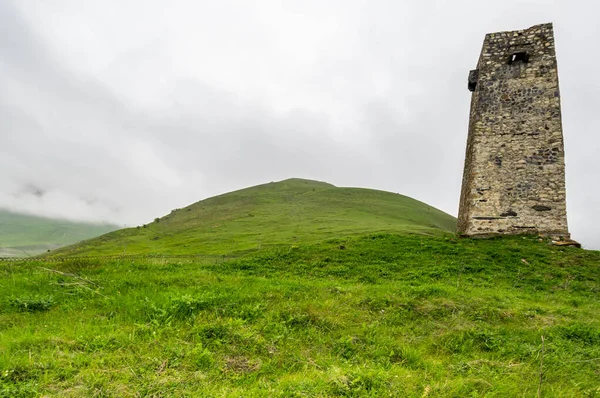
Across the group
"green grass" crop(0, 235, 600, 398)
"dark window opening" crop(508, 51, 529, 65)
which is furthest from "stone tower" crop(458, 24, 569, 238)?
"green grass" crop(0, 235, 600, 398)

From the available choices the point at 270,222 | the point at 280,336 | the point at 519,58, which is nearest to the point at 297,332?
the point at 280,336

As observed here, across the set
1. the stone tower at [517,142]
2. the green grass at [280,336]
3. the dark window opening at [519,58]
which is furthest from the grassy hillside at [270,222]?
the green grass at [280,336]

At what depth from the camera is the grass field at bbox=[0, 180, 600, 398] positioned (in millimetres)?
5234

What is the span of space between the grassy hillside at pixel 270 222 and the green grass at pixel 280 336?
729 inches

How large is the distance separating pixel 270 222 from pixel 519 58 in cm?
3407

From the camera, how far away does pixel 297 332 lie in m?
7.46

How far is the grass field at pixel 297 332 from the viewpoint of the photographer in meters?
5.23

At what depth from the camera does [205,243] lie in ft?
122

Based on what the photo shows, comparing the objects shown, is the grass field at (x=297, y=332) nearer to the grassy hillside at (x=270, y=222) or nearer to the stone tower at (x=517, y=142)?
the stone tower at (x=517, y=142)

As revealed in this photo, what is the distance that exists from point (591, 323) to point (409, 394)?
24.1 ft

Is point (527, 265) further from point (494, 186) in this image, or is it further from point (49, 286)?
point (49, 286)

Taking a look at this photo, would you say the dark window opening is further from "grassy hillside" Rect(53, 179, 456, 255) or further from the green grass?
"grassy hillside" Rect(53, 179, 456, 255)

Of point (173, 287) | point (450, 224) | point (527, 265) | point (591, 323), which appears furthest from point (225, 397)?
point (450, 224)

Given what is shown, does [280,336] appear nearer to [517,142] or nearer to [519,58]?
[517,142]
